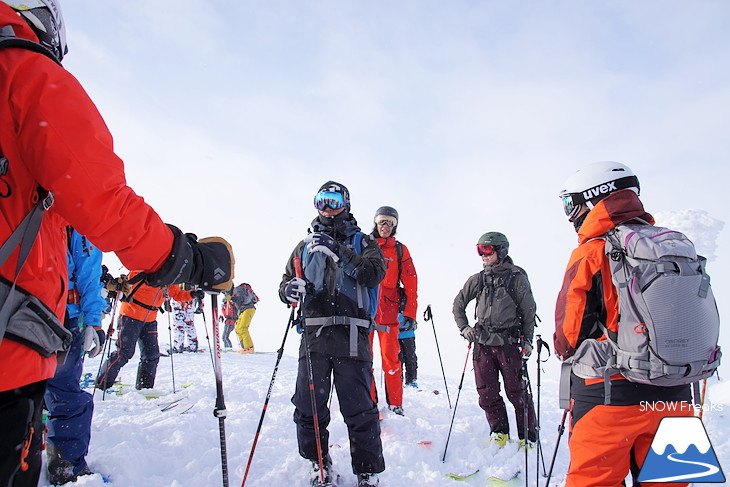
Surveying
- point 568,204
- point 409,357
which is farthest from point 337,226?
point 409,357

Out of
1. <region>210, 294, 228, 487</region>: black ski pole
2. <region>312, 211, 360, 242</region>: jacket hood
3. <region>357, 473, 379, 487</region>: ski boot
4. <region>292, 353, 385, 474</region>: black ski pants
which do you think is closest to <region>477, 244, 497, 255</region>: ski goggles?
<region>312, 211, 360, 242</region>: jacket hood

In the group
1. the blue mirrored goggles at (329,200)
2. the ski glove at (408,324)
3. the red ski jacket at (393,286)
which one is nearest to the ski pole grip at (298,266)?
the blue mirrored goggles at (329,200)

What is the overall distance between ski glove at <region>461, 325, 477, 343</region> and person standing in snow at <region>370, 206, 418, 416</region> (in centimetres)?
118

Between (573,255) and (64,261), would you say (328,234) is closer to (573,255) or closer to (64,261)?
(573,255)

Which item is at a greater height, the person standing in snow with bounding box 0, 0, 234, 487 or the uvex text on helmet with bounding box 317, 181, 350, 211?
the uvex text on helmet with bounding box 317, 181, 350, 211

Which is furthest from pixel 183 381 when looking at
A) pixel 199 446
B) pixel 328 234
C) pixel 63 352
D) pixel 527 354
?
pixel 63 352

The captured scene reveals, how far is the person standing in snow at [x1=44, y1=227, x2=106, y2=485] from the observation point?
3.37 meters

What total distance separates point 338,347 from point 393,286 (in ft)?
10.00

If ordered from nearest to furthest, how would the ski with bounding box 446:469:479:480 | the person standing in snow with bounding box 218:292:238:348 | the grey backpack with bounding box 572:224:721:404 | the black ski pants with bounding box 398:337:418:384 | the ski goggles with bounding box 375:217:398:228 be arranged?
the grey backpack with bounding box 572:224:721:404 < the ski with bounding box 446:469:479:480 < the ski goggles with bounding box 375:217:398:228 < the black ski pants with bounding box 398:337:418:384 < the person standing in snow with bounding box 218:292:238:348

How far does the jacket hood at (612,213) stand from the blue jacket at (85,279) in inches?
159

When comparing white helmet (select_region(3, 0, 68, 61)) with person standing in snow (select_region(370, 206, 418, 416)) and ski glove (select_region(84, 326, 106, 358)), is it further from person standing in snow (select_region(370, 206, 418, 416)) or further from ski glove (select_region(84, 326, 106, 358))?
person standing in snow (select_region(370, 206, 418, 416))

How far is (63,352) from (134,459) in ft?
9.43

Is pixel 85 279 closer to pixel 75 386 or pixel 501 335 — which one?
pixel 75 386

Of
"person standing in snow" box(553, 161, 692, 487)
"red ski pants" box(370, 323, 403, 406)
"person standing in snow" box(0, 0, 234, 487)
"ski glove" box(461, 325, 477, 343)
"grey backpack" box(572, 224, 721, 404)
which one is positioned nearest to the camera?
"person standing in snow" box(0, 0, 234, 487)
